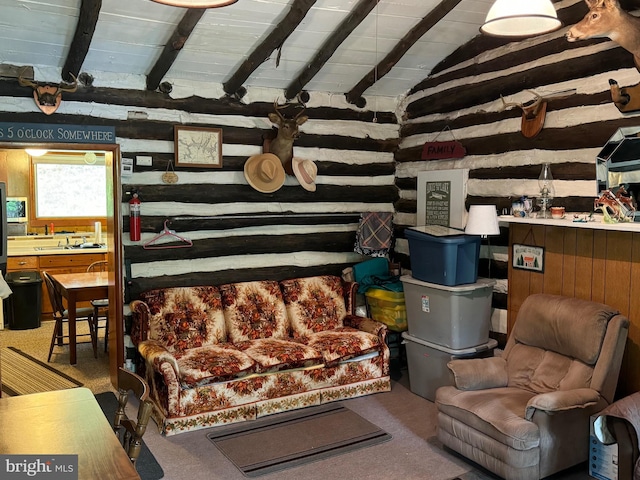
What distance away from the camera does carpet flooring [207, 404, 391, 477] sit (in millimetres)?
3986

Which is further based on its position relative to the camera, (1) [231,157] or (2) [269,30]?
(1) [231,157]

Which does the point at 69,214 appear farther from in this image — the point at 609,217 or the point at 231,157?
the point at 609,217

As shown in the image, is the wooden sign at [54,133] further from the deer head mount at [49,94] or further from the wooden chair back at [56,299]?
the wooden chair back at [56,299]

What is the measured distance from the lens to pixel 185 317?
5094 millimetres

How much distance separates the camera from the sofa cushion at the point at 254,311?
5305 mm

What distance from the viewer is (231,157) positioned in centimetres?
554

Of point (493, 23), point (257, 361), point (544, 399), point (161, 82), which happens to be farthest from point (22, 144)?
point (544, 399)

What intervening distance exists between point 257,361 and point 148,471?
3.95ft

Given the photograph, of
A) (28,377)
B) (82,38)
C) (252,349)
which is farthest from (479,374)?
(28,377)

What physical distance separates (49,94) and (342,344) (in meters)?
3.17

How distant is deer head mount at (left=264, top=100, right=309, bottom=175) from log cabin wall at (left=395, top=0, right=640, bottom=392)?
135 centimetres

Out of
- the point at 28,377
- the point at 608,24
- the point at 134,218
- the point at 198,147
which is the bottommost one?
the point at 28,377

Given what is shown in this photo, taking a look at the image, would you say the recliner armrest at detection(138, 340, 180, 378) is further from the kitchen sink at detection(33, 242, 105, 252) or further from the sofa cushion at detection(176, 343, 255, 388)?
the kitchen sink at detection(33, 242, 105, 252)

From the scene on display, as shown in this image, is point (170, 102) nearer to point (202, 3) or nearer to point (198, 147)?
point (198, 147)
